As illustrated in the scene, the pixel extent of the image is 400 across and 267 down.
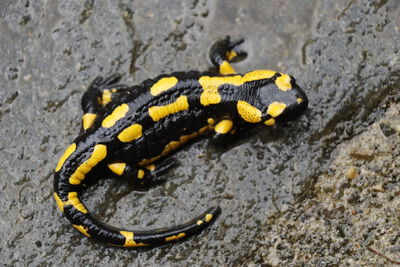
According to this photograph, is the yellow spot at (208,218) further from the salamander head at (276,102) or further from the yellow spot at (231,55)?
the yellow spot at (231,55)

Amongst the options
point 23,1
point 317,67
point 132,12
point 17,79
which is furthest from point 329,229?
point 23,1

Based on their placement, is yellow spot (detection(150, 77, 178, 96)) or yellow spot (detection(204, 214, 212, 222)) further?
yellow spot (detection(150, 77, 178, 96))

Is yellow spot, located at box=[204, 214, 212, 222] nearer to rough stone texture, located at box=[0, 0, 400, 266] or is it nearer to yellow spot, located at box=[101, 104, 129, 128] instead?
rough stone texture, located at box=[0, 0, 400, 266]

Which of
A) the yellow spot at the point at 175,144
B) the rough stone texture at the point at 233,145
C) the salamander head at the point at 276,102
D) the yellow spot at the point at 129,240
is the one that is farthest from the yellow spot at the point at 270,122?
the yellow spot at the point at 129,240

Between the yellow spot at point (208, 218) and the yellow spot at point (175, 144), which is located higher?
the yellow spot at point (175, 144)

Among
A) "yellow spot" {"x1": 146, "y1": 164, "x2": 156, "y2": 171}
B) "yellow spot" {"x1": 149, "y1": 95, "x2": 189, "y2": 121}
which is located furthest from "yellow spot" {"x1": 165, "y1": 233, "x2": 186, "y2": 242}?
"yellow spot" {"x1": 149, "y1": 95, "x2": 189, "y2": 121}

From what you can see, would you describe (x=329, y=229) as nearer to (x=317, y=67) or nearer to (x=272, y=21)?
(x=317, y=67)

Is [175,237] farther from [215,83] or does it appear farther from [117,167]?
[215,83]
